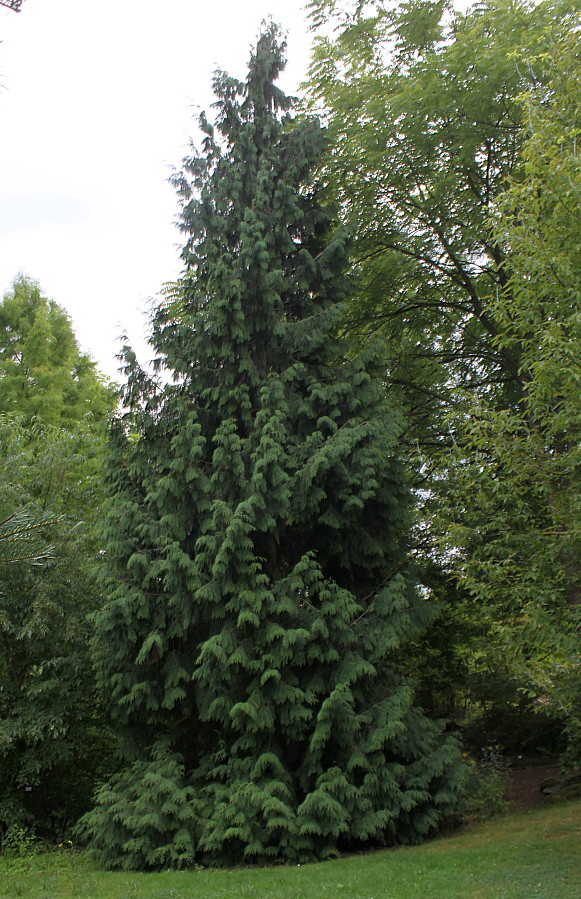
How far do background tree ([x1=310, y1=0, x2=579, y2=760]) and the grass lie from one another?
192cm

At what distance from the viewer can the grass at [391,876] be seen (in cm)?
591

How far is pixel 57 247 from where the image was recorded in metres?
11.6

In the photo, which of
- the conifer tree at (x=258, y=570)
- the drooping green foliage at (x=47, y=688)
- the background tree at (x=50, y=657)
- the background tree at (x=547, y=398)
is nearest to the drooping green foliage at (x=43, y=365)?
the background tree at (x=50, y=657)

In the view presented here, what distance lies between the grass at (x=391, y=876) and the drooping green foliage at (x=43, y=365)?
971 cm

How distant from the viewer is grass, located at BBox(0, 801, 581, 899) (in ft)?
→ 19.4

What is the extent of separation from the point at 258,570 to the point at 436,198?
613 centimetres

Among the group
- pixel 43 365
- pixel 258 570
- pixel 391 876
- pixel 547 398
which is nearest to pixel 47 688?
pixel 258 570

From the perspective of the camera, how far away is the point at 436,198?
33.7 feet

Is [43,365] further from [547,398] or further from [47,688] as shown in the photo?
[547,398]

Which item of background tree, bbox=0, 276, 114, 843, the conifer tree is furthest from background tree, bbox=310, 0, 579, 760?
background tree, bbox=0, 276, 114, 843

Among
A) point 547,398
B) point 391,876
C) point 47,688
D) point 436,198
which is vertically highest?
point 436,198

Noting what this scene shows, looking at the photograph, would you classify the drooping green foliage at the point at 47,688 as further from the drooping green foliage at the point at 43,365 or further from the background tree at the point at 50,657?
the drooping green foliage at the point at 43,365

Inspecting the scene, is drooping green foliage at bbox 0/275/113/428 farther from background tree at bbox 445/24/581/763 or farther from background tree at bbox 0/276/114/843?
background tree at bbox 445/24/581/763

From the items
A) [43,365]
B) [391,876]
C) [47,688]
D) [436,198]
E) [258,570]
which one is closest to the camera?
[391,876]
